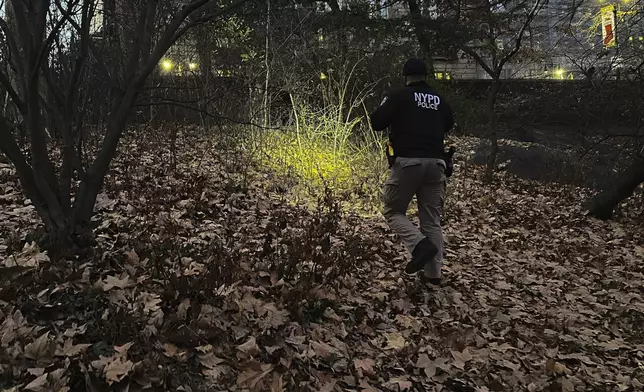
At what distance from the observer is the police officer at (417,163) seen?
469 centimetres

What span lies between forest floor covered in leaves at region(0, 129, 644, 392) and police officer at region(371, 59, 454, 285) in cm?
39

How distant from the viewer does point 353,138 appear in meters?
9.54

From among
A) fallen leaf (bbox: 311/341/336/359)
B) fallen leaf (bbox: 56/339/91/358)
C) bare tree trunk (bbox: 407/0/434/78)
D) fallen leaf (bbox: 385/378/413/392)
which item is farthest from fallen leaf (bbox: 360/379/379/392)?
bare tree trunk (bbox: 407/0/434/78)

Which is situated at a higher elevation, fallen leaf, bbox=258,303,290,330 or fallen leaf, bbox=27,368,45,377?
fallen leaf, bbox=27,368,45,377

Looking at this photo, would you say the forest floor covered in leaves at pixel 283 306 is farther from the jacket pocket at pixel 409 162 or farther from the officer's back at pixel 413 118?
the officer's back at pixel 413 118

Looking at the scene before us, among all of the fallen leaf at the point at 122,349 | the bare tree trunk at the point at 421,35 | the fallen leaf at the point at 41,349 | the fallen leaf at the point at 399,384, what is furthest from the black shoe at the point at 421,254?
the bare tree trunk at the point at 421,35

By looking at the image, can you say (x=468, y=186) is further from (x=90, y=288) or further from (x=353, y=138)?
(x=90, y=288)

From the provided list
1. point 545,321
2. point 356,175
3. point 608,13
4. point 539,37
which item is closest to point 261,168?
point 356,175

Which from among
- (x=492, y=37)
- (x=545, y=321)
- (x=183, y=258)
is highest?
(x=492, y=37)

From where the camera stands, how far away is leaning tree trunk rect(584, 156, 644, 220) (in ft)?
29.7

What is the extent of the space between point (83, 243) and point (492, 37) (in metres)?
11.1

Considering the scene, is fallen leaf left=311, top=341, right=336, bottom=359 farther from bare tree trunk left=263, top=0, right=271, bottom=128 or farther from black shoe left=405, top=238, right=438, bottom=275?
bare tree trunk left=263, top=0, right=271, bottom=128

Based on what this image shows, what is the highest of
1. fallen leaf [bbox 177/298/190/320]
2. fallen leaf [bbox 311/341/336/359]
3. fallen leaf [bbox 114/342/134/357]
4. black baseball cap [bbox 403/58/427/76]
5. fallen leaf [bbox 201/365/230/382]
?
black baseball cap [bbox 403/58/427/76]

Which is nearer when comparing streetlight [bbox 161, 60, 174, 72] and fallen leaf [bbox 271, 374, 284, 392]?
fallen leaf [bbox 271, 374, 284, 392]
